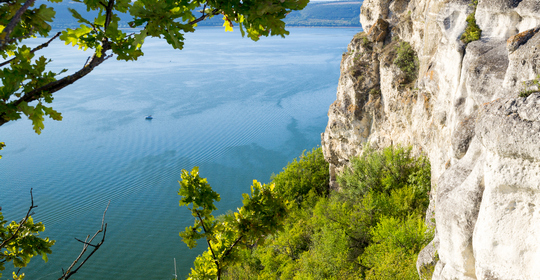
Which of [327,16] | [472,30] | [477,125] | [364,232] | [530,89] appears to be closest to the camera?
[530,89]

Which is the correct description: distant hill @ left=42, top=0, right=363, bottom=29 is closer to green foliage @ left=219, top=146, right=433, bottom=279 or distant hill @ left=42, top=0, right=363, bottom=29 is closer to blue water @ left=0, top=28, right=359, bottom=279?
blue water @ left=0, top=28, right=359, bottom=279

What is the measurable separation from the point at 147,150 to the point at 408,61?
25.8m

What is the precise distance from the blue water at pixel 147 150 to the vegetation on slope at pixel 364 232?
7.24 m

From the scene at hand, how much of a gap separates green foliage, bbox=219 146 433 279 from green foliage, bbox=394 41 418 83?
3.59 meters

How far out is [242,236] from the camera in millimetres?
4406

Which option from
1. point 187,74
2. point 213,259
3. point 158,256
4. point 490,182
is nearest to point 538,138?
point 490,182

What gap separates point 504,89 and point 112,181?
93.1 ft

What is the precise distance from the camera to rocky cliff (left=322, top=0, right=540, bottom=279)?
189 inches

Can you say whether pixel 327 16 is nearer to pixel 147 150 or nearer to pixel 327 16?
pixel 327 16

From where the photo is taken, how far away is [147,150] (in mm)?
33094

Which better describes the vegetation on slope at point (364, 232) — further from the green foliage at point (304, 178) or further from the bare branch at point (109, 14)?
the bare branch at point (109, 14)

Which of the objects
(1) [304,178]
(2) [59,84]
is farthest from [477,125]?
(1) [304,178]

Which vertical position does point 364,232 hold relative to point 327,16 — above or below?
below

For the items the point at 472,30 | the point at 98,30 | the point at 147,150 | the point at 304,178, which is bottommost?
the point at 304,178
